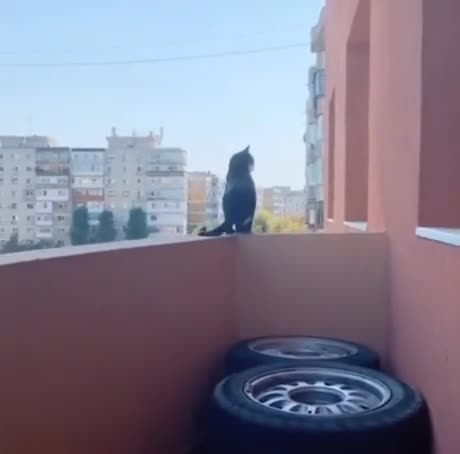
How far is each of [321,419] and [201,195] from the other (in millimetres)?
3088

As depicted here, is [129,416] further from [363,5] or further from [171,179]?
[363,5]

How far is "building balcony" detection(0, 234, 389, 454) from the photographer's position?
1493mm

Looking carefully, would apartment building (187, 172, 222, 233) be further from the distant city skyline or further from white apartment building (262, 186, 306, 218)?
the distant city skyline

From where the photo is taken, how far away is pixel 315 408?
74.5 inches

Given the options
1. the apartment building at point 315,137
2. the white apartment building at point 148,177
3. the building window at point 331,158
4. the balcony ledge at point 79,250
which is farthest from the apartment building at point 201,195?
the apartment building at point 315,137

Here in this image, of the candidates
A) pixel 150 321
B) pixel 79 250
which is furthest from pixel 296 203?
pixel 79 250

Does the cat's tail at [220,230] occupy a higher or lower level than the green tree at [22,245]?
higher

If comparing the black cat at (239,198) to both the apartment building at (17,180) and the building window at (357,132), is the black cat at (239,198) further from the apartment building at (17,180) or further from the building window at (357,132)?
the building window at (357,132)

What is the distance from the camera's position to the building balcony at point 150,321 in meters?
1.49

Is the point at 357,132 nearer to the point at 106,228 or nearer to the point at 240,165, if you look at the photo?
the point at 240,165

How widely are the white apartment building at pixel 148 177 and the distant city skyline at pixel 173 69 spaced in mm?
6930

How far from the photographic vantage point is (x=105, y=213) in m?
3.11

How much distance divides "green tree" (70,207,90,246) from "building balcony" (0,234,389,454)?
514 millimetres

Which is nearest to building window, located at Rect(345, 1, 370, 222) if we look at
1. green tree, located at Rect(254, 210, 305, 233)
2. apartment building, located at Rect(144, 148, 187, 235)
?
green tree, located at Rect(254, 210, 305, 233)
